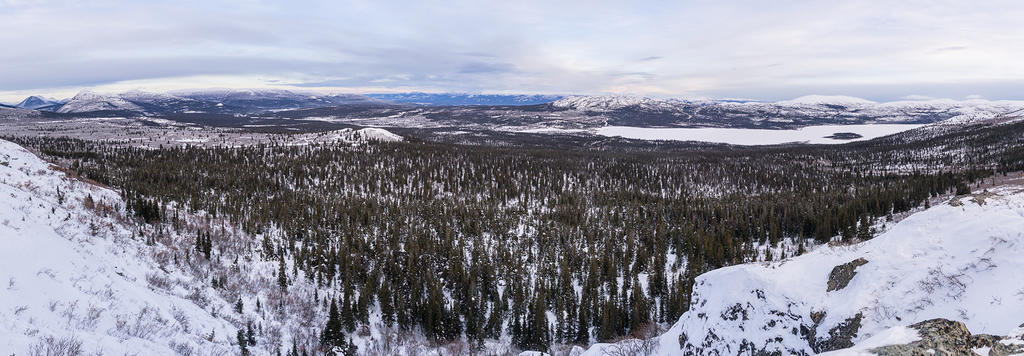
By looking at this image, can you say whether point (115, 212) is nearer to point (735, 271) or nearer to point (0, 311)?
point (0, 311)

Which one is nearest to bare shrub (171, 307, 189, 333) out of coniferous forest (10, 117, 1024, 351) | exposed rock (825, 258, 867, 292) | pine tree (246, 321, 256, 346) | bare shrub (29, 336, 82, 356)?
pine tree (246, 321, 256, 346)

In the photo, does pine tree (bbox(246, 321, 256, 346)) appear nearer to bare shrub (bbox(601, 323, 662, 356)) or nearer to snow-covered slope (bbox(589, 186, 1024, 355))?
bare shrub (bbox(601, 323, 662, 356))

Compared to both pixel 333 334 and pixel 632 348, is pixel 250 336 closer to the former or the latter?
pixel 333 334

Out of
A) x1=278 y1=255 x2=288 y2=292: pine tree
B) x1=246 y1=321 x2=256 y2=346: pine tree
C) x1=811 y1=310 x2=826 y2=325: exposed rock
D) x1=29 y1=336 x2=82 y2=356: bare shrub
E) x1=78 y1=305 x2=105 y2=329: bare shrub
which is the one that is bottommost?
x1=278 y1=255 x2=288 y2=292: pine tree

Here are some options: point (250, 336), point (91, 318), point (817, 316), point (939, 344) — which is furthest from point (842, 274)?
point (91, 318)

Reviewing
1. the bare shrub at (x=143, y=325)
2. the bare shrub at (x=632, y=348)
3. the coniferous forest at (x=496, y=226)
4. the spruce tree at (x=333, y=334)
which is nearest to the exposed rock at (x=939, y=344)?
the bare shrub at (x=632, y=348)

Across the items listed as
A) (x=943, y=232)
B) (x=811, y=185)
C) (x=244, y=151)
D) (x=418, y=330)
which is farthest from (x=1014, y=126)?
(x=244, y=151)

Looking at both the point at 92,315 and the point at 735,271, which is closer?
the point at 92,315
